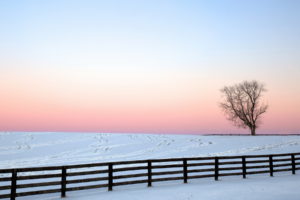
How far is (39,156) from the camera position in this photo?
32.8 m

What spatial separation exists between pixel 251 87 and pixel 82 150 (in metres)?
37.7

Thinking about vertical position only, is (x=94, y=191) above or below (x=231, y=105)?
below

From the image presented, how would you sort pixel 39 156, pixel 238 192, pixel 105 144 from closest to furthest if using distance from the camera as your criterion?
1. pixel 238 192
2. pixel 39 156
3. pixel 105 144

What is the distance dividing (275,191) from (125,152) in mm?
24025

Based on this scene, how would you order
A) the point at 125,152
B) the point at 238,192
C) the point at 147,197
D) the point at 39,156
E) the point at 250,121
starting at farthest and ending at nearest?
the point at 250,121, the point at 125,152, the point at 39,156, the point at 238,192, the point at 147,197

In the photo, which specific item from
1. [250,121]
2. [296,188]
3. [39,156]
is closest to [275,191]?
[296,188]

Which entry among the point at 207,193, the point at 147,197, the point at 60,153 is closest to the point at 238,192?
the point at 207,193

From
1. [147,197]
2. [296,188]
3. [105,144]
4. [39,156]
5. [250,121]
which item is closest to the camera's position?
[147,197]

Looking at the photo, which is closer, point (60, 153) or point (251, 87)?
point (60, 153)

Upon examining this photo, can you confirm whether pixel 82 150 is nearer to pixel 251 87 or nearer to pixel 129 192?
pixel 129 192

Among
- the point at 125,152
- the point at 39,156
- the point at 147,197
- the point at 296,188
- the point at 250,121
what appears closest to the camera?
the point at 147,197

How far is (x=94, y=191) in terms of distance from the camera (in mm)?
13234

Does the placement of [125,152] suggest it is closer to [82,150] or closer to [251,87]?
[82,150]

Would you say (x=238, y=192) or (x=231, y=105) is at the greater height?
(x=231, y=105)
